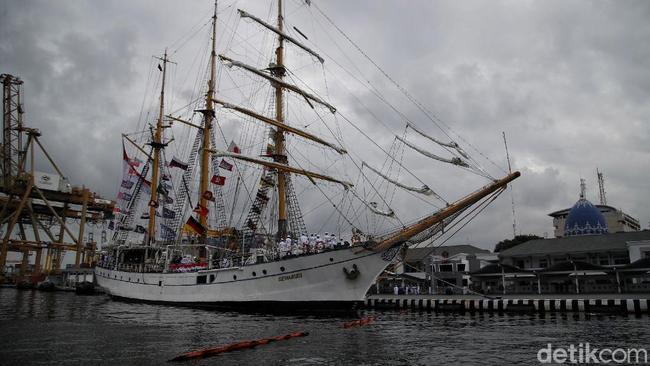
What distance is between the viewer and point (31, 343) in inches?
670

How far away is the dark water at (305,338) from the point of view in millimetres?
14672

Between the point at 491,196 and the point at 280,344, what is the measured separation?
16486 millimetres

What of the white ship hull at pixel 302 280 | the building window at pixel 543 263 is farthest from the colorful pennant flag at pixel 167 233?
the building window at pixel 543 263

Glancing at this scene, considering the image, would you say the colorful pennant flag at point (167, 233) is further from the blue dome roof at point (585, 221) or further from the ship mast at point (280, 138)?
the blue dome roof at point (585, 221)

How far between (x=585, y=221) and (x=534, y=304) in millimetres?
40025

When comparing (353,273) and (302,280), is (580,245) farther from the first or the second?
(302,280)

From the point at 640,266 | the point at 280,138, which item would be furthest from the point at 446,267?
the point at 280,138

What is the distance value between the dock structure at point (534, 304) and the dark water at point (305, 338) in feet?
6.70

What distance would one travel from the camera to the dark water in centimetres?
1467

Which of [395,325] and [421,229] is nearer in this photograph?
[395,325]

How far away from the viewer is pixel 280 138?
4000 centimetres

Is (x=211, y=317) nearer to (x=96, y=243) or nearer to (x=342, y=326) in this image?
(x=342, y=326)

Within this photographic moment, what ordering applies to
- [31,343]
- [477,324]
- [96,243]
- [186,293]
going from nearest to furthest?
[31,343]
[477,324]
[186,293]
[96,243]

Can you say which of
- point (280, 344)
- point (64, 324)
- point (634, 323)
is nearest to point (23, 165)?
point (64, 324)
